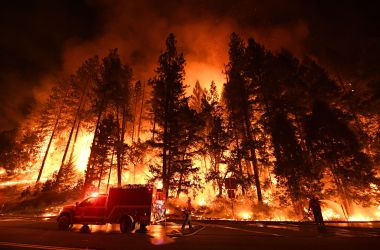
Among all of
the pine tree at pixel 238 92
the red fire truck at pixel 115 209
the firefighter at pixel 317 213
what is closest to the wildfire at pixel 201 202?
the pine tree at pixel 238 92

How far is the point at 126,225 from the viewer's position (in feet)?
45.3

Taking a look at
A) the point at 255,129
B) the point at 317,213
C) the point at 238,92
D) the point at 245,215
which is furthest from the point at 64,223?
the point at 238,92

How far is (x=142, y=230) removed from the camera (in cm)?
1407

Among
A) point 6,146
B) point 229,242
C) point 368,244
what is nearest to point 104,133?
point 229,242

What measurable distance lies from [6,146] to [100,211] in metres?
56.6

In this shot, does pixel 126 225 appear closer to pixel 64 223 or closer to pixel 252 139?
pixel 64 223

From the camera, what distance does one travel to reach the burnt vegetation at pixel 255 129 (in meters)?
20.4

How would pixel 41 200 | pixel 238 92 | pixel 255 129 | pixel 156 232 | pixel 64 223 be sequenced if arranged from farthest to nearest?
pixel 41 200 < pixel 238 92 < pixel 255 129 < pixel 64 223 < pixel 156 232

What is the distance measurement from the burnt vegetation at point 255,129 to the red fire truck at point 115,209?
29.6 feet

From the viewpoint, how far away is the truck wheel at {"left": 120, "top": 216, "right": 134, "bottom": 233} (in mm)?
13656

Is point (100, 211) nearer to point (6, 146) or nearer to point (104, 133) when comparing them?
point (104, 133)

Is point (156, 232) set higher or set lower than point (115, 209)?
lower

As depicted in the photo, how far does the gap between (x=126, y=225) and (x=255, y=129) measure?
638 inches

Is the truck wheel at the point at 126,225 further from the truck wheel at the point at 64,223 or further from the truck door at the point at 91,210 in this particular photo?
the truck wheel at the point at 64,223
